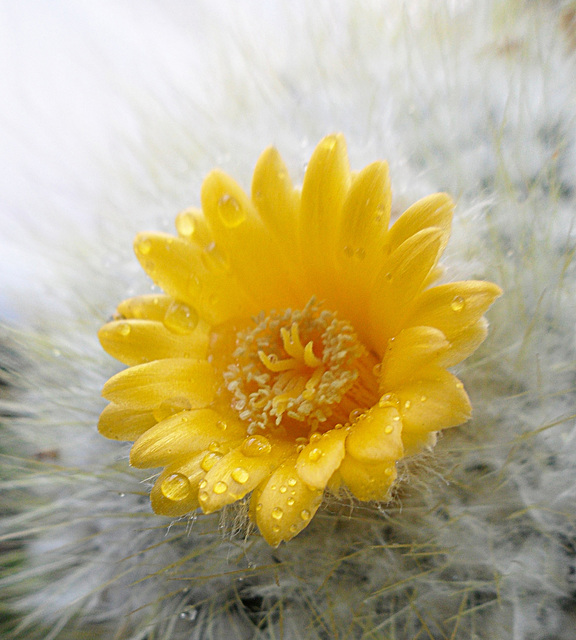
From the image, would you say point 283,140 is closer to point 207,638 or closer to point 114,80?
point 114,80

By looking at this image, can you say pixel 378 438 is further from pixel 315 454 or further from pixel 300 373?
pixel 300 373

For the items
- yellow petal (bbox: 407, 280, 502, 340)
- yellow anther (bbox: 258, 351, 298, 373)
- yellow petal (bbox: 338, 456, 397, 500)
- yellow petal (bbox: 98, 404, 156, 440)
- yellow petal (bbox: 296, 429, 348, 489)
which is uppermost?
yellow petal (bbox: 98, 404, 156, 440)

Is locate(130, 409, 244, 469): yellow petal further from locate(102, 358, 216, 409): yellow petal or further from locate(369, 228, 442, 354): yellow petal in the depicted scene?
locate(369, 228, 442, 354): yellow petal

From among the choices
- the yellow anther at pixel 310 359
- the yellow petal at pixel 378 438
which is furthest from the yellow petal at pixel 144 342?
the yellow petal at pixel 378 438

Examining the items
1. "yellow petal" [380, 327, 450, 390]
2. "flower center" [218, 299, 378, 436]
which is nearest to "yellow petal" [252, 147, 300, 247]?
"flower center" [218, 299, 378, 436]

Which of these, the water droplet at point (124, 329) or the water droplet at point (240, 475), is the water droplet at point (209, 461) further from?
the water droplet at point (124, 329)

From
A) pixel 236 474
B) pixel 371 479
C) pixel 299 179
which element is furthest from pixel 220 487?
pixel 299 179
